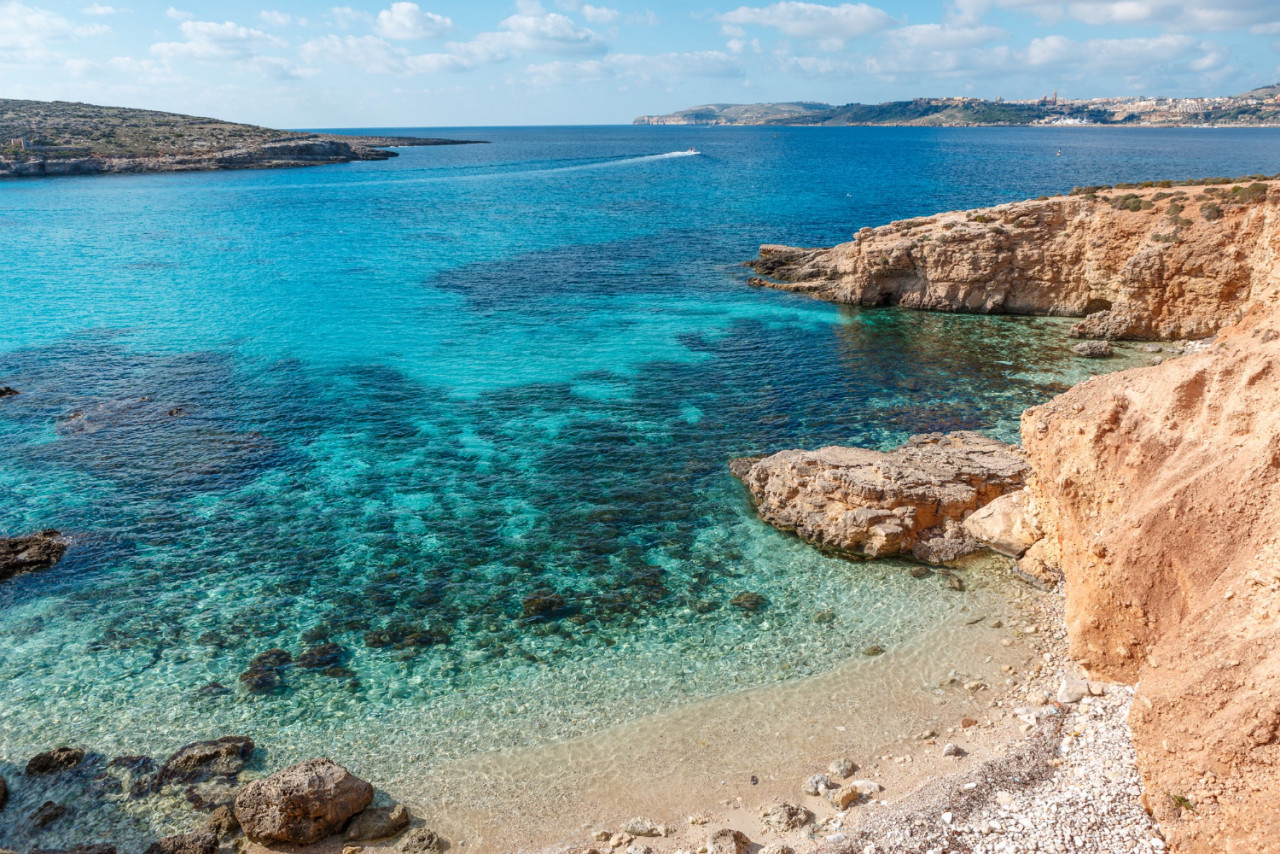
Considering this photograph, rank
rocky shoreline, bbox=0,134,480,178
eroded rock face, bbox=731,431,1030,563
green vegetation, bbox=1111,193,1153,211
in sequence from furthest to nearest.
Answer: rocky shoreline, bbox=0,134,480,178 < green vegetation, bbox=1111,193,1153,211 < eroded rock face, bbox=731,431,1030,563

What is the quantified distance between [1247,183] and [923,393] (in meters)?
25.1

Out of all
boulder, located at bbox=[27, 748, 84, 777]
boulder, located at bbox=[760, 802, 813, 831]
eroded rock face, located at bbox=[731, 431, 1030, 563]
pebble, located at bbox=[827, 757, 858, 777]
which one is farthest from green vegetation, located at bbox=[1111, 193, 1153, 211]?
boulder, located at bbox=[27, 748, 84, 777]

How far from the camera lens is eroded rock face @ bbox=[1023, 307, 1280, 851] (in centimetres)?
1109

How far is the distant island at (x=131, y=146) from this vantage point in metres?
135

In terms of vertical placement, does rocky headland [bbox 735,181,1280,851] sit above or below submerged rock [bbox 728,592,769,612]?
above

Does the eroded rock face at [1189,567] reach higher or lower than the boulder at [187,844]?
higher

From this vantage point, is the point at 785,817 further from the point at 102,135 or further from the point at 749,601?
the point at 102,135

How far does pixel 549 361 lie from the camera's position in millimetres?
40938

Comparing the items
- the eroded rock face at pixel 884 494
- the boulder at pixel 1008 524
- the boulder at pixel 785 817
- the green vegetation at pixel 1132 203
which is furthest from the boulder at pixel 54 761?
the green vegetation at pixel 1132 203

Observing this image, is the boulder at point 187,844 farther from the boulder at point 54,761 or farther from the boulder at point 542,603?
the boulder at point 542,603

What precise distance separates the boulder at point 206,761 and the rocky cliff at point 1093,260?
4120 centimetres

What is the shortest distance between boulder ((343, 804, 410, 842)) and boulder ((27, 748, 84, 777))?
6449mm

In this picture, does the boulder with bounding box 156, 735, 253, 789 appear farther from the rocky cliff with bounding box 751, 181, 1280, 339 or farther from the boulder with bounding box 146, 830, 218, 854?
the rocky cliff with bounding box 751, 181, 1280, 339

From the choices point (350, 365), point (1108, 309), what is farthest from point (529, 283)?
point (1108, 309)
